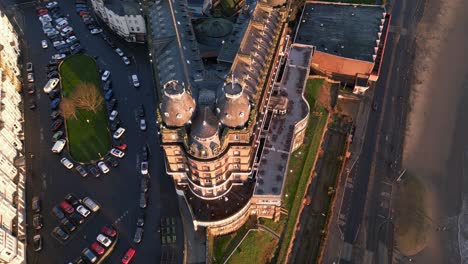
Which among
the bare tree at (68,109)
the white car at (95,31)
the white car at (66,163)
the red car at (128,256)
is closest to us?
the red car at (128,256)

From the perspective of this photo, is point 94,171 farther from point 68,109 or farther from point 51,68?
point 51,68

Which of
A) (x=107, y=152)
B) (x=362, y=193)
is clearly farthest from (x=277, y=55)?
(x=107, y=152)

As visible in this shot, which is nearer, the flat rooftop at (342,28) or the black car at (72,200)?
the black car at (72,200)

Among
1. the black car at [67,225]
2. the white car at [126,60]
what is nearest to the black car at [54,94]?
the white car at [126,60]

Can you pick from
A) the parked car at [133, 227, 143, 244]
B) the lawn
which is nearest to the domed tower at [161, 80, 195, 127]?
the parked car at [133, 227, 143, 244]

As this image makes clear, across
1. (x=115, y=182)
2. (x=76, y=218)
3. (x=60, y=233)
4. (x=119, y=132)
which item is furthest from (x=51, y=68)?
(x=60, y=233)

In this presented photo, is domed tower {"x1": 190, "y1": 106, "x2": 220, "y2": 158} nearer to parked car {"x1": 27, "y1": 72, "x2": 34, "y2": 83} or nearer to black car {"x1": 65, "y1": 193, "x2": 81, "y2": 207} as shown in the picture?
black car {"x1": 65, "y1": 193, "x2": 81, "y2": 207}

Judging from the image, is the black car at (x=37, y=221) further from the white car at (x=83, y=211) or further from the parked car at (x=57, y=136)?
the parked car at (x=57, y=136)
